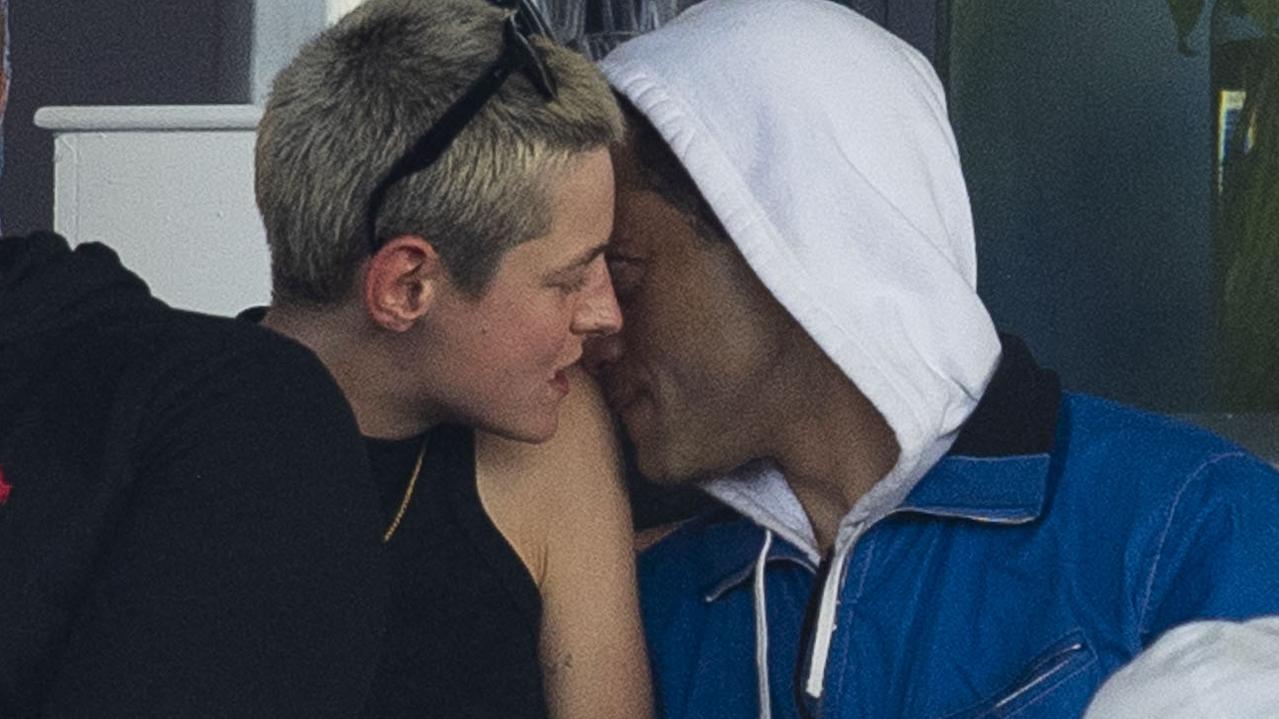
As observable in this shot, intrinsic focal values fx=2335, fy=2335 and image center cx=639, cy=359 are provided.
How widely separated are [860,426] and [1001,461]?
0.47ft

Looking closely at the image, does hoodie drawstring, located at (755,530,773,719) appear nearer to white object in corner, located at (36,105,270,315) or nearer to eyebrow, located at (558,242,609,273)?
eyebrow, located at (558,242,609,273)

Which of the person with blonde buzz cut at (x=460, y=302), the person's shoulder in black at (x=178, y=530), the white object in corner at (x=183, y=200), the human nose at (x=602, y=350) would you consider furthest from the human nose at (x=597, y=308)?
the white object in corner at (x=183, y=200)

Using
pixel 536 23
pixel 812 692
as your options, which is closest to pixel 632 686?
pixel 812 692

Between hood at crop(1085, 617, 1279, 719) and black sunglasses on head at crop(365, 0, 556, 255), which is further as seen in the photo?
black sunglasses on head at crop(365, 0, 556, 255)

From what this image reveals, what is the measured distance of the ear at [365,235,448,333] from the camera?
1814 millimetres

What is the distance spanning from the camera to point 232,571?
55.2 inches

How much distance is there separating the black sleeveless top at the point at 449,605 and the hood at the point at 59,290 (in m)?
0.41

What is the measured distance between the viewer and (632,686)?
196cm

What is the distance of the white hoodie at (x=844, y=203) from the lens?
1.93 meters

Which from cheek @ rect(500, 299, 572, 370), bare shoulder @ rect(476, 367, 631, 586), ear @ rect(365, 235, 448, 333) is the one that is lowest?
bare shoulder @ rect(476, 367, 631, 586)

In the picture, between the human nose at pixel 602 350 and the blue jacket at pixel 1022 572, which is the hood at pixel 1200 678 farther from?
the human nose at pixel 602 350

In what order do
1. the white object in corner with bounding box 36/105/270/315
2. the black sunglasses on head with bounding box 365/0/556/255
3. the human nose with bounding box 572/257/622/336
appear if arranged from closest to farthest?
1. the black sunglasses on head with bounding box 365/0/556/255
2. the human nose with bounding box 572/257/622/336
3. the white object in corner with bounding box 36/105/270/315

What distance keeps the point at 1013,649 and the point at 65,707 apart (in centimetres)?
81

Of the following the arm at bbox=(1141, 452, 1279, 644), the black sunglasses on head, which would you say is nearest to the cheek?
the black sunglasses on head
